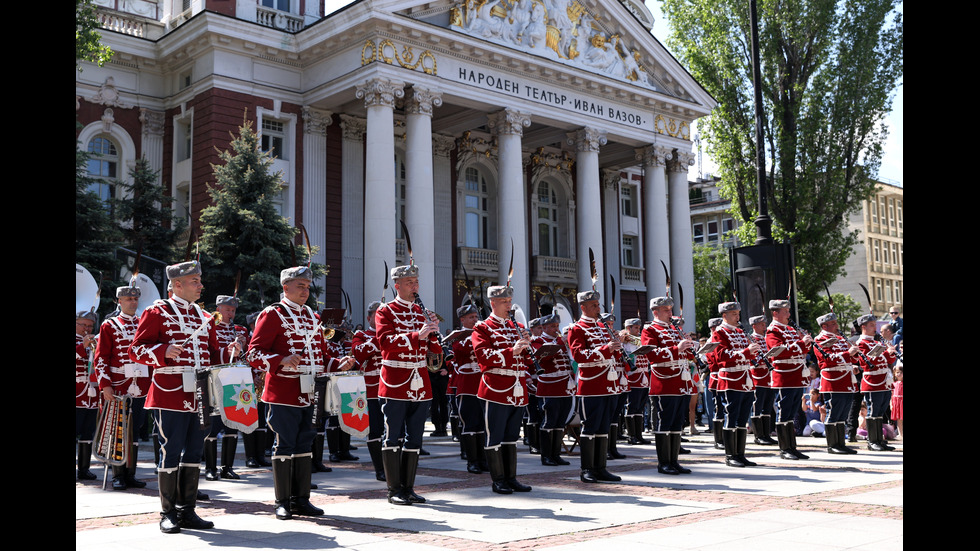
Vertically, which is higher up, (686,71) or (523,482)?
(686,71)

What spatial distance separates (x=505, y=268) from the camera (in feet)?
103

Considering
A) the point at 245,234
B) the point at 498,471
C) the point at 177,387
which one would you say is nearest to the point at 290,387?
the point at 177,387

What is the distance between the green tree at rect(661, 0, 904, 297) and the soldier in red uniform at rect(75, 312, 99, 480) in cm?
2836

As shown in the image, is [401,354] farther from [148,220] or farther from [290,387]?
[148,220]

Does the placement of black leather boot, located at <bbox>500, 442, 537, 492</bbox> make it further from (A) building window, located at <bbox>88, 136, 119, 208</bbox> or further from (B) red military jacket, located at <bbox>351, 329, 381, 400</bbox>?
(A) building window, located at <bbox>88, 136, 119, 208</bbox>

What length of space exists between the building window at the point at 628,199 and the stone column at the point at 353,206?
15.2 metres

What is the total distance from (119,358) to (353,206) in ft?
68.9

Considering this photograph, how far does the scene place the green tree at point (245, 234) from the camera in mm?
22375

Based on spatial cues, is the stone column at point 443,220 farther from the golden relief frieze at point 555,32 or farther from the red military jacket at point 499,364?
the red military jacket at point 499,364

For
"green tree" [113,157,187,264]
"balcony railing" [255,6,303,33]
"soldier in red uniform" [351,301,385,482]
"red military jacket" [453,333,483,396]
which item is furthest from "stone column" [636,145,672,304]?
"soldier in red uniform" [351,301,385,482]

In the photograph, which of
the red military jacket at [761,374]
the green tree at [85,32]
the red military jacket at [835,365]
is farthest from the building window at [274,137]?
the red military jacket at [761,374]
